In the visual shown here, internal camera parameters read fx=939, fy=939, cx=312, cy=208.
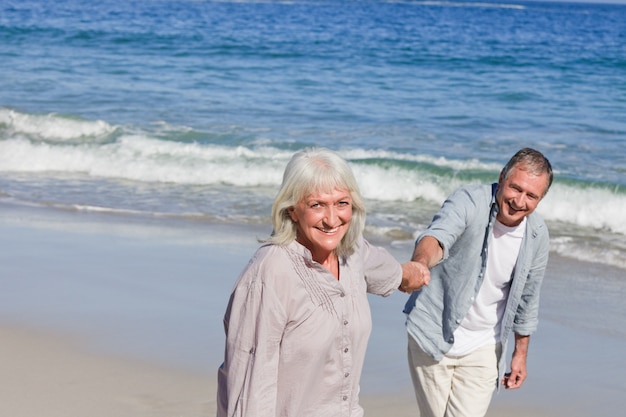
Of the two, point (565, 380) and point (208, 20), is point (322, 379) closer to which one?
point (565, 380)

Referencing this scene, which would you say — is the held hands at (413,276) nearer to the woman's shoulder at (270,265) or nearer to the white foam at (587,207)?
the woman's shoulder at (270,265)

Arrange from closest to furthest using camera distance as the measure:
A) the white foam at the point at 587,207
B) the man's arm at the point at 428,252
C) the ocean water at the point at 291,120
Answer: the man's arm at the point at 428,252 → the white foam at the point at 587,207 → the ocean water at the point at 291,120

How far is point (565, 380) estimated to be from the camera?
5.66 meters

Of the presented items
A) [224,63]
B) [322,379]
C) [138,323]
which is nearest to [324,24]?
[224,63]

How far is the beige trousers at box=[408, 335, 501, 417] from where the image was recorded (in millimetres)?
4070

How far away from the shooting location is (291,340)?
2602 mm

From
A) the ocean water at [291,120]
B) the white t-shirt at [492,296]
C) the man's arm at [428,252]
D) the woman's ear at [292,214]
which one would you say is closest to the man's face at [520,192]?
the white t-shirt at [492,296]

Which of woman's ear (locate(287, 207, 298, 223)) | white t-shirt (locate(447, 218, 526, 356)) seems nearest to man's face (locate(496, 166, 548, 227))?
white t-shirt (locate(447, 218, 526, 356))

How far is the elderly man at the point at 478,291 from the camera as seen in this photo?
384 centimetres

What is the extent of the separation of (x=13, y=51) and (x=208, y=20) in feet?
44.5

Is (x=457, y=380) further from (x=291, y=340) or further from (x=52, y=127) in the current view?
(x=52, y=127)

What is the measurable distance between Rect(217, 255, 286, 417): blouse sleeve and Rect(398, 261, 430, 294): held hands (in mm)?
786

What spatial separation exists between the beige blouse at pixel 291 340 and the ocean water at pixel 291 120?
641cm

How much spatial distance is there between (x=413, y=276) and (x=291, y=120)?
43.3 feet
